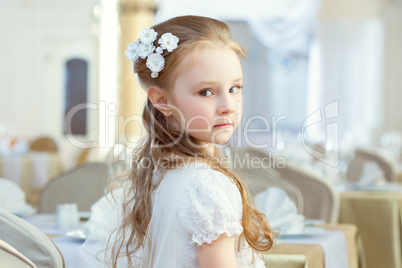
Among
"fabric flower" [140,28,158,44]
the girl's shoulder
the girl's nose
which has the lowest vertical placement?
the girl's shoulder

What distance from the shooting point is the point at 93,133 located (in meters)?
11.0

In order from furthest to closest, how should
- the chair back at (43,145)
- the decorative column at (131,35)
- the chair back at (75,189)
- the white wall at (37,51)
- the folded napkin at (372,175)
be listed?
the white wall at (37,51), the chair back at (43,145), the decorative column at (131,35), the folded napkin at (372,175), the chair back at (75,189)

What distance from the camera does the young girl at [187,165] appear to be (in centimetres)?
131

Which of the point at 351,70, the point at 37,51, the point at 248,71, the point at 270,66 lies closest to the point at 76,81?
the point at 37,51

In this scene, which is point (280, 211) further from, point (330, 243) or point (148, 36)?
point (148, 36)

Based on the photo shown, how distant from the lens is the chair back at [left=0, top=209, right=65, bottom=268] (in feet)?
4.77

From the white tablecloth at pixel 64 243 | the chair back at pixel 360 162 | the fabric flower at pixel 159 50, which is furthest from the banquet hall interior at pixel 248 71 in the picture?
the fabric flower at pixel 159 50

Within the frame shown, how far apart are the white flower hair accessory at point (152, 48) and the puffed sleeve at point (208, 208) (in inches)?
9.7

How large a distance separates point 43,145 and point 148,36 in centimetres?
758

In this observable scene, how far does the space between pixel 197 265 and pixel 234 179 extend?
20 cm

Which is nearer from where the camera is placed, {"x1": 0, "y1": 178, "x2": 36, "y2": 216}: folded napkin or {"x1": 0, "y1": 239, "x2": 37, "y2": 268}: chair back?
{"x1": 0, "y1": 239, "x2": 37, "y2": 268}: chair back

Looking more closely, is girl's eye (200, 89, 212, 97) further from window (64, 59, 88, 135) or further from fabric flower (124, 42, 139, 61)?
window (64, 59, 88, 135)

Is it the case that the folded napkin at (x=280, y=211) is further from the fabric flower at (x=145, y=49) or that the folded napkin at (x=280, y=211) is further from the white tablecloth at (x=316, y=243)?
the fabric flower at (x=145, y=49)

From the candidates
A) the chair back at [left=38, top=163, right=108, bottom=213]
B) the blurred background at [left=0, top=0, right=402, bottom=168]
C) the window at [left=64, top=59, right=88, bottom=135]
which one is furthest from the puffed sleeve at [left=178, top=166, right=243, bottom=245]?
the window at [left=64, top=59, right=88, bottom=135]
